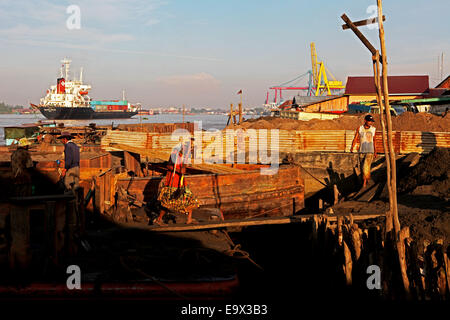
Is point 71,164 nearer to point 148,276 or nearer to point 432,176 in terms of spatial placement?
point 148,276

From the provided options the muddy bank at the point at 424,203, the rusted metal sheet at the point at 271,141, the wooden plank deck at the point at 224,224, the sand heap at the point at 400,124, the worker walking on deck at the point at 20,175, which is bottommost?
the wooden plank deck at the point at 224,224

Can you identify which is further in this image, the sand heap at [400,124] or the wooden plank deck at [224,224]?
the sand heap at [400,124]

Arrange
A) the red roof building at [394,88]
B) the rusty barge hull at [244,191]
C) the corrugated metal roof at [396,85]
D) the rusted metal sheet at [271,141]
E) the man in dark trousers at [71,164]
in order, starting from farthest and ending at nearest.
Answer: the corrugated metal roof at [396,85]
the red roof building at [394,88]
the rusted metal sheet at [271,141]
the rusty barge hull at [244,191]
the man in dark trousers at [71,164]

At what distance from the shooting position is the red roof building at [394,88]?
48.3 meters

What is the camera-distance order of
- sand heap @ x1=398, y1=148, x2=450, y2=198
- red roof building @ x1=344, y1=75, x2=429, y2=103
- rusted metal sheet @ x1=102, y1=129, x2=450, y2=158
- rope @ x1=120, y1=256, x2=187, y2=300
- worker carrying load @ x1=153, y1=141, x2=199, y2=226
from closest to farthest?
rope @ x1=120, y1=256, x2=187, y2=300 → worker carrying load @ x1=153, y1=141, x2=199, y2=226 → sand heap @ x1=398, y1=148, x2=450, y2=198 → rusted metal sheet @ x1=102, y1=129, x2=450, y2=158 → red roof building @ x1=344, y1=75, x2=429, y2=103

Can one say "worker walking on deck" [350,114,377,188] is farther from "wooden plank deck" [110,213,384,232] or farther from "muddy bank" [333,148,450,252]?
"wooden plank deck" [110,213,384,232]

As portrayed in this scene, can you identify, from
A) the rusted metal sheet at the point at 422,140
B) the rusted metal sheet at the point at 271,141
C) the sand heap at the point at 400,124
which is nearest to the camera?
the rusted metal sheet at the point at 422,140

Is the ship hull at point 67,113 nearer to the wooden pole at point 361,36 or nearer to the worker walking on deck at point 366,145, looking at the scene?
the worker walking on deck at point 366,145

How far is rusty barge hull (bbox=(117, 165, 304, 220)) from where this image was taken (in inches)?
482

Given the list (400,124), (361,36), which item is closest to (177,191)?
(361,36)

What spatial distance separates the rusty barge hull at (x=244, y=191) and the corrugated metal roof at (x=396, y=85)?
37.1 metres

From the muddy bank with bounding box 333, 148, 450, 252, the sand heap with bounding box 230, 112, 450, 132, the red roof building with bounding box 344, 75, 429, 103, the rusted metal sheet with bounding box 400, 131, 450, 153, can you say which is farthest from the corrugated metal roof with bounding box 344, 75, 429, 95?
the muddy bank with bounding box 333, 148, 450, 252

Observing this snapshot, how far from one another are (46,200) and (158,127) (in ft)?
78.5

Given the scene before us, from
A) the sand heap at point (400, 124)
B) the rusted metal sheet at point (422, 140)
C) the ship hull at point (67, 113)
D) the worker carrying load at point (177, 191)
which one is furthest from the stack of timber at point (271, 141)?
the ship hull at point (67, 113)
